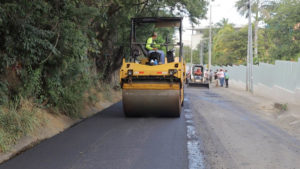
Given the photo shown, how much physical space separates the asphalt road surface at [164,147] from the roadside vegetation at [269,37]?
1893 cm

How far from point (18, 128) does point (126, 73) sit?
401cm

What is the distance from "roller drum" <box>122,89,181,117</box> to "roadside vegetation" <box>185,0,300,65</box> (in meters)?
19.1

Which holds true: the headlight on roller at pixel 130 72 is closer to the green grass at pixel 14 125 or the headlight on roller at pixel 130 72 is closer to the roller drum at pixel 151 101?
the roller drum at pixel 151 101

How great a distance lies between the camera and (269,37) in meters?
30.8

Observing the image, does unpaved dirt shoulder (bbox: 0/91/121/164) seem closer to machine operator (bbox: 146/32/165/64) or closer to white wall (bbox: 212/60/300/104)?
machine operator (bbox: 146/32/165/64)

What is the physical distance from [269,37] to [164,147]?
26202 millimetres

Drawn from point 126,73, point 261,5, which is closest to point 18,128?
point 126,73

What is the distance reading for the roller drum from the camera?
10.5 meters

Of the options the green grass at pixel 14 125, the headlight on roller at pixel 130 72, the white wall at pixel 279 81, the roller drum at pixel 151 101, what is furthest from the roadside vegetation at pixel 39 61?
the white wall at pixel 279 81

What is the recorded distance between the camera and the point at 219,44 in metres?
56.6

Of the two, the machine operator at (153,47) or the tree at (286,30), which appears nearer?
the machine operator at (153,47)

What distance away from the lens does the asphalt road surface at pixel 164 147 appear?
233 inches

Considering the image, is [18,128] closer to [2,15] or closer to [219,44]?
[2,15]

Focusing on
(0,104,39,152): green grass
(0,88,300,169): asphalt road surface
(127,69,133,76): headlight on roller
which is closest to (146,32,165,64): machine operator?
(127,69,133,76): headlight on roller
